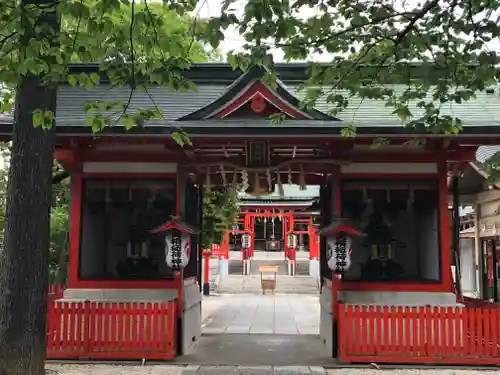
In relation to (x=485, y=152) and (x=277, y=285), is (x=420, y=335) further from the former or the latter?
(x=277, y=285)

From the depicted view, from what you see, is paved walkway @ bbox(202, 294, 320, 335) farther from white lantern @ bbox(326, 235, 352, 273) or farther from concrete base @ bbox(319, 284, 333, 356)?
white lantern @ bbox(326, 235, 352, 273)

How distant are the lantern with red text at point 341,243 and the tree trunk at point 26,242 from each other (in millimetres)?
4949

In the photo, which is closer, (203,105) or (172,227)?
(172,227)

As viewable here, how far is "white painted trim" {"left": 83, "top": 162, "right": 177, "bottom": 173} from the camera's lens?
10.4m

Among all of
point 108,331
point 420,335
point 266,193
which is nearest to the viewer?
point 420,335

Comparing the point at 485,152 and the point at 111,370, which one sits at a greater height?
the point at 485,152

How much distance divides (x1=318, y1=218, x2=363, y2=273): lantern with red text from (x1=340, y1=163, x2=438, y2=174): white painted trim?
1.15 m

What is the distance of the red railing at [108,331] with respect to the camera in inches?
361

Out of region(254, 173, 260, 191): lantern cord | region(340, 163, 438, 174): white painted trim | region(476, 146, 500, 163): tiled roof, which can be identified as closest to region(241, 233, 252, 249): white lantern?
region(476, 146, 500, 163): tiled roof

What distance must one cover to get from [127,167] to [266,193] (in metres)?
2.88

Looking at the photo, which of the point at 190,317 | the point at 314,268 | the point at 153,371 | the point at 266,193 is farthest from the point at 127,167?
the point at 314,268

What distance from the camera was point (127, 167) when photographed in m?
10.5

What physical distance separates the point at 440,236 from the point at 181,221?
15.9 ft

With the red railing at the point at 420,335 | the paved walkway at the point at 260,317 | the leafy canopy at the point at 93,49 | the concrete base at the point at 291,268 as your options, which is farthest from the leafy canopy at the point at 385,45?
the concrete base at the point at 291,268
